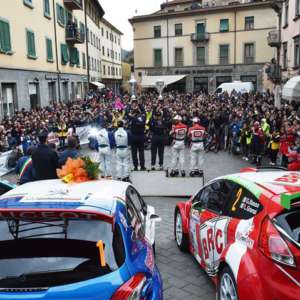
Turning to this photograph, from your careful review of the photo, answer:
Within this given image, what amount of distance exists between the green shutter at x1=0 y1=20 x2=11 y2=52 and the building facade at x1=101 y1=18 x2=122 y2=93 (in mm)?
36052

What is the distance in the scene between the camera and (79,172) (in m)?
4.89

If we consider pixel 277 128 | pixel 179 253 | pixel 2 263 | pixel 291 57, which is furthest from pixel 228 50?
pixel 2 263

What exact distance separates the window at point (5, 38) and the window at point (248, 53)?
34287 mm

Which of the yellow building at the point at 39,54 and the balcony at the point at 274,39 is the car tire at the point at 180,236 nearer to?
the yellow building at the point at 39,54

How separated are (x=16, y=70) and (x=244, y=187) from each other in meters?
20.0

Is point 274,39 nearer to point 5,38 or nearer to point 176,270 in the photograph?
point 5,38

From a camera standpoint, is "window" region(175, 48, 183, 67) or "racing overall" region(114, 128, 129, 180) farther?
"window" region(175, 48, 183, 67)

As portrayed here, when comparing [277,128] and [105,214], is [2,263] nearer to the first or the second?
[105,214]

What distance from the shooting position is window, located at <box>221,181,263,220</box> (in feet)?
13.3

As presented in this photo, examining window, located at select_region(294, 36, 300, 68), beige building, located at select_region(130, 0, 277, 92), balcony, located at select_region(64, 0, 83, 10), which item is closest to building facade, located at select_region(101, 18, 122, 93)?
beige building, located at select_region(130, 0, 277, 92)

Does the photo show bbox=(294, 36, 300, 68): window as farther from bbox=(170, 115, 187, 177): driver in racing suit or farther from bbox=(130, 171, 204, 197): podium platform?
bbox=(130, 171, 204, 197): podium platform

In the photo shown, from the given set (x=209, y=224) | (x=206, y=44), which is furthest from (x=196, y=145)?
(x=206, y=44)

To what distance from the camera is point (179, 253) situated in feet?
21.3

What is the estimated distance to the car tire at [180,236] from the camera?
6.35 m
